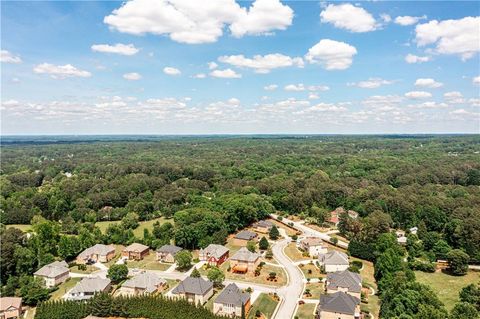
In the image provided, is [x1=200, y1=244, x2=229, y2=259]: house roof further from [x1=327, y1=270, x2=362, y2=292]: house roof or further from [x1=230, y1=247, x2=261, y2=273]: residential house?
[x1=327, y1=270, x2=362, y2=292]: house roof

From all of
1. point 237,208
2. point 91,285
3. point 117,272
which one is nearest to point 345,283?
point 117,272

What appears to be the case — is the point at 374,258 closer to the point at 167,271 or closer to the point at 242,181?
the point at 167,271

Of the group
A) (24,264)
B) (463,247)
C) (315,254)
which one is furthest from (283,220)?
(24,264)

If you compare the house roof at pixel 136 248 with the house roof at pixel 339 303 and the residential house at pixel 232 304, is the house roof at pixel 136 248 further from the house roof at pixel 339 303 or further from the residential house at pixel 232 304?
the house roof at pixel 339 303

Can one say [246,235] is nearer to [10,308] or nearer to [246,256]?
[246,256]

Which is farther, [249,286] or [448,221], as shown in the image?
[448,221]

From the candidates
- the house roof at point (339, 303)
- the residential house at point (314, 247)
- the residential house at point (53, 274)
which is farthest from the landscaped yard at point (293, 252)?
the residential house at point (53, 274)
